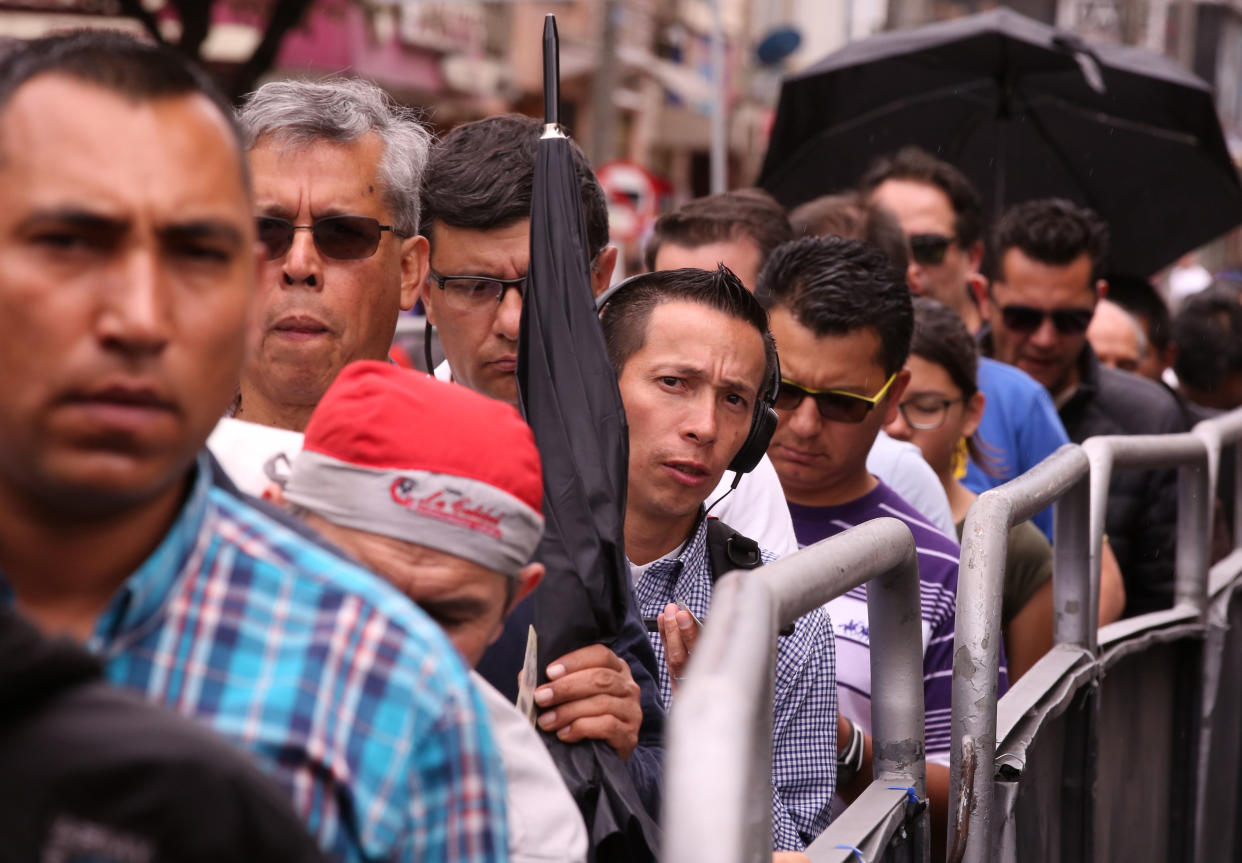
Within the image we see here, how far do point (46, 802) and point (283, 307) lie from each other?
79.6 inches

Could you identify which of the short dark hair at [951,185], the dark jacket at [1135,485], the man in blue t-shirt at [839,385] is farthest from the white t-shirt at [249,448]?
the short dark hair at [951,185]

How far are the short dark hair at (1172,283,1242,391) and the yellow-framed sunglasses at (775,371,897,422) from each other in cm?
485

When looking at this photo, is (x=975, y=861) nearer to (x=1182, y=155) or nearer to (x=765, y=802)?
(x=765, y=802)

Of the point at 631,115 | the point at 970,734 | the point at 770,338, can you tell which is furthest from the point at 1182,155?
the point at 631,115

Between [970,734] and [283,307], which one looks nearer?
[970,734]

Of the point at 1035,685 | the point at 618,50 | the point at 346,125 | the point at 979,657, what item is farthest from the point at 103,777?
the point at 618,50

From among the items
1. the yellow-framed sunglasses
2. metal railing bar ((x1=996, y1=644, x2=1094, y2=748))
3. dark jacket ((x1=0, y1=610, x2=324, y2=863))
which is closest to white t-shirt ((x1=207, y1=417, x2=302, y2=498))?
dark jacket ((x1=0, y1=610, x2=324, y2=863))

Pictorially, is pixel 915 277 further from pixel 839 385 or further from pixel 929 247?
pixel 839 385

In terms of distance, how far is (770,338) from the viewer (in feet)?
10.8

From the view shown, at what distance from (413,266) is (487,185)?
0.22 metres

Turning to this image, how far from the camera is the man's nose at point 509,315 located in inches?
129

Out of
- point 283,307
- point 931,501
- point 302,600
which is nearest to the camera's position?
point 302,600

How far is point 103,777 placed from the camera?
1.18 meters

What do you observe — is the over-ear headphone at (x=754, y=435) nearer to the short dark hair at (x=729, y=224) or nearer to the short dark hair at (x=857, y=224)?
the short dark hair at (x=729, y=224)
